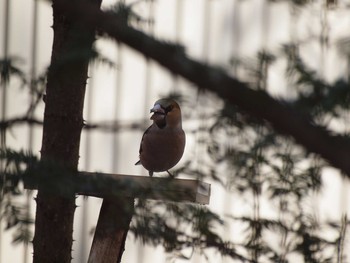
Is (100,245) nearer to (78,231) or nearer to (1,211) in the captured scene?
(78,231)

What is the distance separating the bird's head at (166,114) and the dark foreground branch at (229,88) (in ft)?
5.05

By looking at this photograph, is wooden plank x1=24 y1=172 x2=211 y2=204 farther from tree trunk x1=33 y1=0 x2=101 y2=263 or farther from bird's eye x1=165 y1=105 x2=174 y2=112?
bird's eye x1=165 y1=105 x2=174 y2=112

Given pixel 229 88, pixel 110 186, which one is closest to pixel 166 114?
pixel 110 186

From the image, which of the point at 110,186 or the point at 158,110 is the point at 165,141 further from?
the point at 110,186

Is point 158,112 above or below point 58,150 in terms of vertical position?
above

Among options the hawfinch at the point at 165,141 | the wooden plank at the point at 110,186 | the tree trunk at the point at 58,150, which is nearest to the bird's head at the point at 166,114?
the hawfinch at the point at 165,141

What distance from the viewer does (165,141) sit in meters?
2.19

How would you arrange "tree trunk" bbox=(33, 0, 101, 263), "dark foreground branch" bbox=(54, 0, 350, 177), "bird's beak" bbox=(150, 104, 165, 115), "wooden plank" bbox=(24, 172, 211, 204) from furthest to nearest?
"bird's beak" bbox=(150, 104, 165, 115), "tree trunk" bbox=(33, 0, 101, 263), "wooden plank" bbox=(24, 172, 211, 204), "dark foreground branch" bbox=(54, 0, 350, 177)

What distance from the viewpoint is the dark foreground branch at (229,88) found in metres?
0.54

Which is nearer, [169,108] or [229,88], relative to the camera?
[229,88]

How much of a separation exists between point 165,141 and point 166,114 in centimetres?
8

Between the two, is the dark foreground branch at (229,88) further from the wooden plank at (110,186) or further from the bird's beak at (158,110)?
the bird's beak at (158,110)

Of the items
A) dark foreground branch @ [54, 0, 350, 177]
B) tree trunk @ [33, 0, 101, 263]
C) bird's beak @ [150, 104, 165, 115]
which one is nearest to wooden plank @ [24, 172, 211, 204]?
dark foreground branch @ [54, 0, 350, 177]

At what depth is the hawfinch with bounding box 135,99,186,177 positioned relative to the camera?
7.14ft
